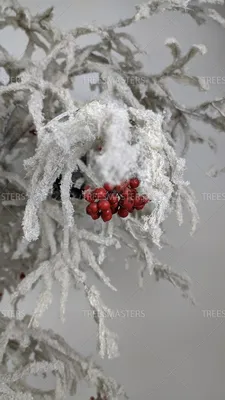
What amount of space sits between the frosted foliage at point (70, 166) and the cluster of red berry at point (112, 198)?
4 centimetres

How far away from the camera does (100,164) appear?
Answer: 550 millimetres

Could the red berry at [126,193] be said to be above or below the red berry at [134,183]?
below

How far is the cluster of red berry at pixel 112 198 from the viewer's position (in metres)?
0.78

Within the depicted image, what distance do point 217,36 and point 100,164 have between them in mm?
1325

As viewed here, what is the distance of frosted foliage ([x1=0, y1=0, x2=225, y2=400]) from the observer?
27.3 inches

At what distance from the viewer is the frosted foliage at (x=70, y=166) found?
27.3 inches

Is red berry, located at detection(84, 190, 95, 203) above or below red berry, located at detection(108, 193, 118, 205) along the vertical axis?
below

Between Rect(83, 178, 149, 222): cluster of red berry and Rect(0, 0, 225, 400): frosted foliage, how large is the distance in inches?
1.6

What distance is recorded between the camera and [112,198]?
31.0 inches

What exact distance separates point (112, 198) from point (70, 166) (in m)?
0.10

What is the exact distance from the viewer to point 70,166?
0.74 meters

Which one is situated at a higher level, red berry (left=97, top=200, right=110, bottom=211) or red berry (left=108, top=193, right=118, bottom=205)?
red berry (left=108, top=193, right=118, bottom=205)

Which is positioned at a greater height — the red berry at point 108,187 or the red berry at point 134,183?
the red berry at point 134,183

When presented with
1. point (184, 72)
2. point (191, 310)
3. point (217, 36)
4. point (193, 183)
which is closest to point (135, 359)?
point (191, 310)
